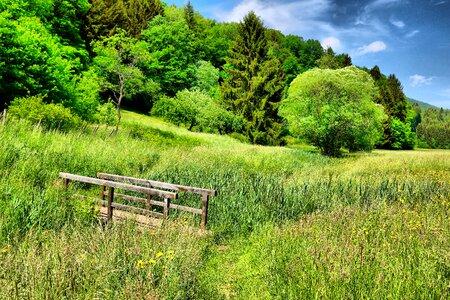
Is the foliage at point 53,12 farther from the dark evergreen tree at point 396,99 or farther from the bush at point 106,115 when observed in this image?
the dark evergreen tree at point 396,99

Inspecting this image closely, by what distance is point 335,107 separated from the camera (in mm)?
25859

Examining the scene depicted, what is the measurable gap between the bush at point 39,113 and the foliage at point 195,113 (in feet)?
50.2

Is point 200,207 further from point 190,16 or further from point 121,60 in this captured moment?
point 190,16

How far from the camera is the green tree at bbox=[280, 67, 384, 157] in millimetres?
25734

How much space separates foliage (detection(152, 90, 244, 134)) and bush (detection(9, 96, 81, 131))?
15.3 metres

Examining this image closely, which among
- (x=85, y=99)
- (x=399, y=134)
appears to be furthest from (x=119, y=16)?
(x=399, y=134)

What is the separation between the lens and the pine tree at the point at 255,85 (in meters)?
40.9

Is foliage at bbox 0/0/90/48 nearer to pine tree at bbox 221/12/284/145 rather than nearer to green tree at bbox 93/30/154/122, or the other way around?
green tree at bbox 93/30/154/122

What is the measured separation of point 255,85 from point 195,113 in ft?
33.0

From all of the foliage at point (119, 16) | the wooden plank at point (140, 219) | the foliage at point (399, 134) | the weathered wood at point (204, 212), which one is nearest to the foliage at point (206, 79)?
the foliage at point (119, 16)

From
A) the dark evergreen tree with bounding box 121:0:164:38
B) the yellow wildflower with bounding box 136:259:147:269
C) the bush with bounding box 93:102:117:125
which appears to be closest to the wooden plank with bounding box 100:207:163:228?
the yellow wildflower with bounding box 136:259:147:269

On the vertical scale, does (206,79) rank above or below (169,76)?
above

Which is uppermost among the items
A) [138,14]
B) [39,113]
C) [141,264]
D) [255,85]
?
[138,14]

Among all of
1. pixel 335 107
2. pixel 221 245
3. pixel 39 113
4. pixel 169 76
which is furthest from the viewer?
pixel 169 76
